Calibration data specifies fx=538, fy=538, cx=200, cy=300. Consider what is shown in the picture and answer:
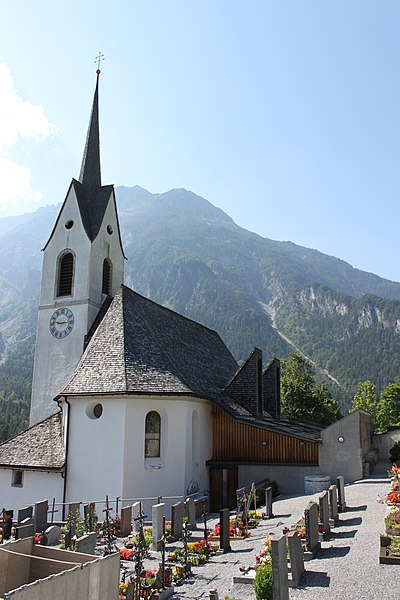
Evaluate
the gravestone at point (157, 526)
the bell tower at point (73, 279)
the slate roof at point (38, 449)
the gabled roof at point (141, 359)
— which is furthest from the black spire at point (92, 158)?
the gravestone at point (157, 526)

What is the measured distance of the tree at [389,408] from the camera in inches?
2266

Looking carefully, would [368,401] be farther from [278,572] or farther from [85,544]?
[278,572]

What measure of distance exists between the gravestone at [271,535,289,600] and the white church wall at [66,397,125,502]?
482 inches

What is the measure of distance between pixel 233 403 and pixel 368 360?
442 ft

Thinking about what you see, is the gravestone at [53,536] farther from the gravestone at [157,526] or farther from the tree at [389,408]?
the tree at [389,408]

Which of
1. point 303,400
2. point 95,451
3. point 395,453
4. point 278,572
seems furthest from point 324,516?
point 303,400

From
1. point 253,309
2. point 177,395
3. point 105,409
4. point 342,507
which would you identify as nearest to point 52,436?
point 105,409

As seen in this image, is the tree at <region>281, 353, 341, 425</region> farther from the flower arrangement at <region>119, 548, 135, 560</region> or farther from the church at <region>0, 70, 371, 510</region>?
the flower arrangement at <region>119, 548, 135, 560</region>

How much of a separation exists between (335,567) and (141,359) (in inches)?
544

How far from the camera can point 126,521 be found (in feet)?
55.0

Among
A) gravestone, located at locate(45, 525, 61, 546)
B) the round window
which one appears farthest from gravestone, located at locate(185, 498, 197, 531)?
the round window

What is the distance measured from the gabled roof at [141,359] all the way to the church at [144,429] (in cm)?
6

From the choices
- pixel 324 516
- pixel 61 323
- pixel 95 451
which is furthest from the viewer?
pixel 61 323

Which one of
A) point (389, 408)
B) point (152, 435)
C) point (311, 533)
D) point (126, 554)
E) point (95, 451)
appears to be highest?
point (389, 408)
